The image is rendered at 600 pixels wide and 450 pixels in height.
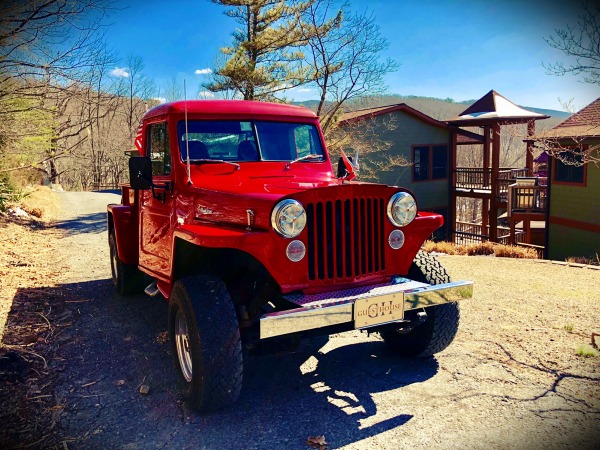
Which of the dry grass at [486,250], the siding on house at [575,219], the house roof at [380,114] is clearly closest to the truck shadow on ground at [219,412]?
the dry grass at [486,250]

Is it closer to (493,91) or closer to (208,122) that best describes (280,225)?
(208,122)

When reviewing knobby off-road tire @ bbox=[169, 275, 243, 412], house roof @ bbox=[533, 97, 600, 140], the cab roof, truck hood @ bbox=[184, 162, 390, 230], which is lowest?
knobby off-road tire @ bbox=[169, 275, 243, 412]

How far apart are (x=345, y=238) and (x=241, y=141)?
1.58 m

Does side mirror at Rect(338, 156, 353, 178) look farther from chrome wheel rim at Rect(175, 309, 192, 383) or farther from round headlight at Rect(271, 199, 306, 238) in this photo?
chrome wheel rim at Rect(175, 309, 192, 383)

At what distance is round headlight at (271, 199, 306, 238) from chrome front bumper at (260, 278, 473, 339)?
18.3 inches

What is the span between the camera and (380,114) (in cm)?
1922

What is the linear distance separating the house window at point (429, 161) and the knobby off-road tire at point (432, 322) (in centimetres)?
1769

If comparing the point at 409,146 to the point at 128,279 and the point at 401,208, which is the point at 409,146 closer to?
the point at 128,279

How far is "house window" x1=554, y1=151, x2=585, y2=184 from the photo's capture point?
14.5 meters

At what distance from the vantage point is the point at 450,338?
13.0ft

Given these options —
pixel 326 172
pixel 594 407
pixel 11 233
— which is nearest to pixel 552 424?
pixel 594 407

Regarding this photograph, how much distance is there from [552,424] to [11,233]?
37.6 ft

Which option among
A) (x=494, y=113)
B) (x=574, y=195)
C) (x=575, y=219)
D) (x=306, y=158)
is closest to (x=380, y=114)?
(x=494, y=113)

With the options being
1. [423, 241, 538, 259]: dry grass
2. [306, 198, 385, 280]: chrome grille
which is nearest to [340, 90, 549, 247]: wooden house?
[423, 241, 538, 259]: dry grass
